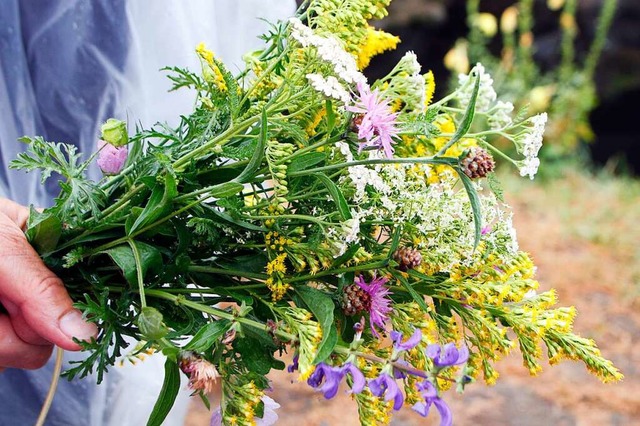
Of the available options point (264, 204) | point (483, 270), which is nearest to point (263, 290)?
point (264, 204)

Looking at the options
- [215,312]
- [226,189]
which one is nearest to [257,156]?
[226,189]

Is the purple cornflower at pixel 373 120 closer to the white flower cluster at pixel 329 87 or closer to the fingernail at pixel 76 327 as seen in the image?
the white flower cluster at pixel 329 87

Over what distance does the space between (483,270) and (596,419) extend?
202 centimetres

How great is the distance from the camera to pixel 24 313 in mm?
832

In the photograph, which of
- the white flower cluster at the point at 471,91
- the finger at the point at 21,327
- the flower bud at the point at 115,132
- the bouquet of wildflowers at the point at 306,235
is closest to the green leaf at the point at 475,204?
the bouquet of wildflowers at the point at 306,235

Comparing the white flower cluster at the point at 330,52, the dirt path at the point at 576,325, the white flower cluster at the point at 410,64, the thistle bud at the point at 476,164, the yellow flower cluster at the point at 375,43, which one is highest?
the yellow flower cluster at the point at 375,43

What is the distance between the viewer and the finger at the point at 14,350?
88 centimetres

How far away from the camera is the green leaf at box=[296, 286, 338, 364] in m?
0.67

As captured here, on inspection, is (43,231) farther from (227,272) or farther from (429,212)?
(429,212)

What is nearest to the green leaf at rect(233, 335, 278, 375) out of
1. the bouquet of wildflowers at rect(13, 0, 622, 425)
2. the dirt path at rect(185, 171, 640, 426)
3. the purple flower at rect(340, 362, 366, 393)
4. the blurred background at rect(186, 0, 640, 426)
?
the bouquet of wildflowers at rect(13, 0, 622, 425)

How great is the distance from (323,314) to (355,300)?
0.05 meters

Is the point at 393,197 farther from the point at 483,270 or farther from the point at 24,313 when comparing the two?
the point at 24,313

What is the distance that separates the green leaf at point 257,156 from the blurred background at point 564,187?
1301 mm

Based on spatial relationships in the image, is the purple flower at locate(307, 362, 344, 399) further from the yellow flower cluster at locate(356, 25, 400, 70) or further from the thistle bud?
the yellow flower cluster at locate(356, 25, 400, 70)
